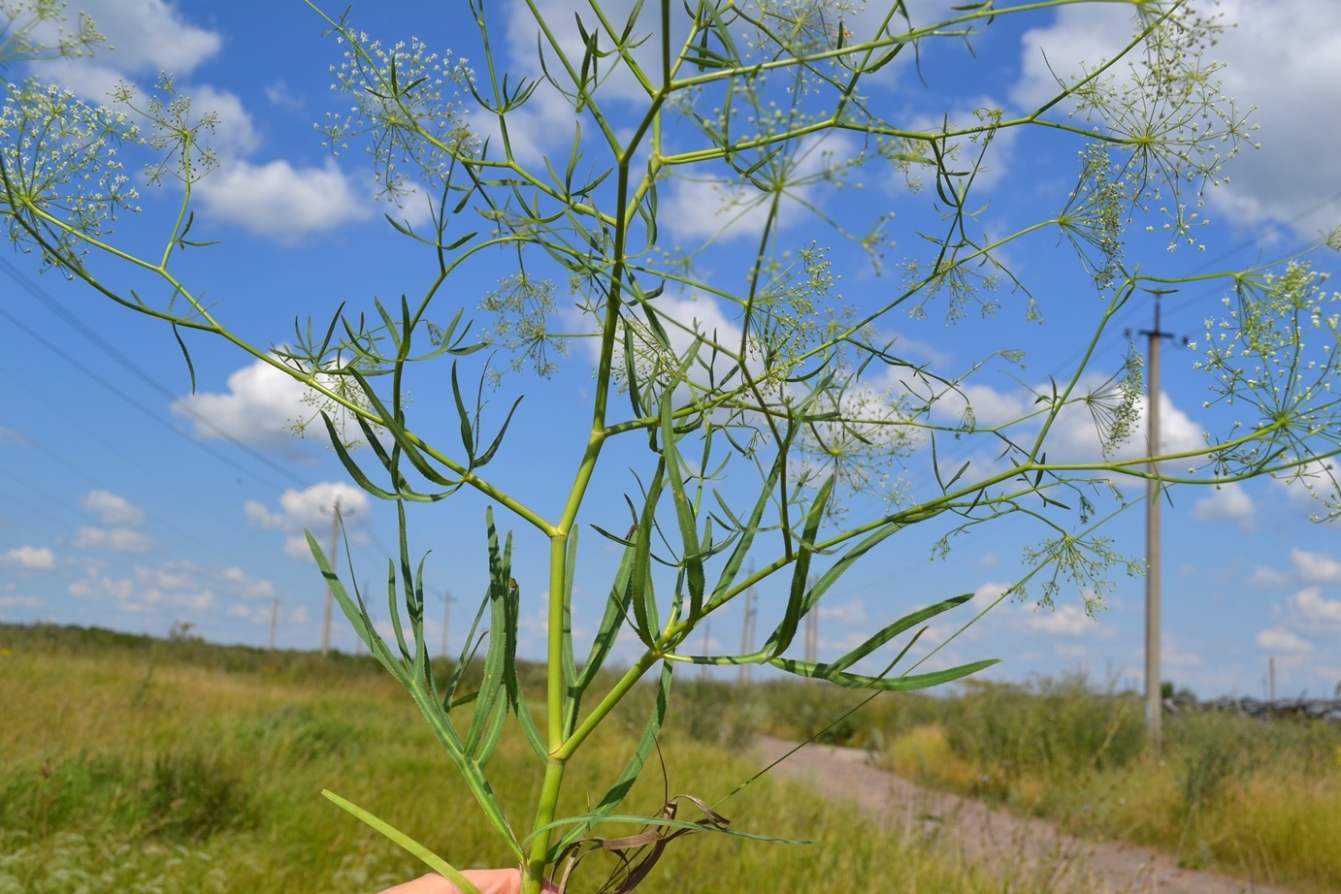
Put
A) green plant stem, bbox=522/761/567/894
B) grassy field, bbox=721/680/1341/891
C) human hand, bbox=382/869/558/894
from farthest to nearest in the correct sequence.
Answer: grassy field, bbox=721/680/1341/891
human hand, bbox=382/869/558/894
green plant stem, bbox=522/761/567/894

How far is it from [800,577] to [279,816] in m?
5.80

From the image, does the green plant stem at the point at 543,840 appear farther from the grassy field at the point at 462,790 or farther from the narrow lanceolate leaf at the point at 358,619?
the grassy field at the point at 462,790

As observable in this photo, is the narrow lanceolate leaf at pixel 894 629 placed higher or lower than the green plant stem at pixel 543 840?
higher

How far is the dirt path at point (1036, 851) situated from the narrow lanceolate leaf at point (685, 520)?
14.6 feet

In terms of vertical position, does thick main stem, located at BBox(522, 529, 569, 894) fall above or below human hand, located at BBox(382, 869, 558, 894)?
above

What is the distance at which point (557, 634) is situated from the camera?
0.88 meters

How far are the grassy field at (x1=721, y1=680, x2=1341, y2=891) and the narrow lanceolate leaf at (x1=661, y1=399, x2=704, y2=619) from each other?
5.91 m

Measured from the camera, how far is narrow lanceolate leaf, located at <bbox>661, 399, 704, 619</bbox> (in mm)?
733

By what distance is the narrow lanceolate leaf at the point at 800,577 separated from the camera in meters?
0.74

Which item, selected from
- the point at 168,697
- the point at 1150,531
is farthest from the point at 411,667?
the point at 1150,531

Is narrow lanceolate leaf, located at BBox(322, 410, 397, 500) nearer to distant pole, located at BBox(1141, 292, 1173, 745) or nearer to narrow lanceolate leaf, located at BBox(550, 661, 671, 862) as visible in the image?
narrow lanceolate leaf, located at BBox(550, 661, 671, 862)

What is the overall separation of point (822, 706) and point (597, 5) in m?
20.5

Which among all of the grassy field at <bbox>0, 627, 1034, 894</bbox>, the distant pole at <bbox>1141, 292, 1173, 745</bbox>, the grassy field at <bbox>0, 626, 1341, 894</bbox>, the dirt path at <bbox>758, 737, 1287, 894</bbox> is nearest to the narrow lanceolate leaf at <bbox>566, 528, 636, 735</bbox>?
the grassy field at <bbox>0, 626, 1341, 894</bbox>

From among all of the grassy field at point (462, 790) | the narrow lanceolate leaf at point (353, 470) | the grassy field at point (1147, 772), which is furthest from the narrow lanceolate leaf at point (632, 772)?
the grassy field at point (1147, 772)
